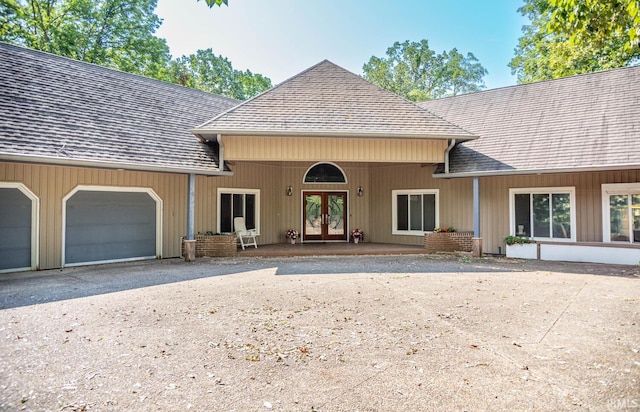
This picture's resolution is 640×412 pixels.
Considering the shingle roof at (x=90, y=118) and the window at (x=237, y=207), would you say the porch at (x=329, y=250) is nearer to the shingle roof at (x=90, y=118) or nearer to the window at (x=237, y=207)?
the window at (x=237, y=207)

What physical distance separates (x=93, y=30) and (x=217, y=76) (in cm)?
1151

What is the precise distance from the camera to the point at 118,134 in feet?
33.0

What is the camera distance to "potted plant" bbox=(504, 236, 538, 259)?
36.0 feet

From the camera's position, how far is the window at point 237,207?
1230 cm

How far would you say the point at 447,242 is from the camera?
1205 centimetres

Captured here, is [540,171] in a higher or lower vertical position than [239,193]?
higher

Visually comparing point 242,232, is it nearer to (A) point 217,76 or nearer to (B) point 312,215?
(B) point 312,215

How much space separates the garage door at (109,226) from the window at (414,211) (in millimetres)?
8029

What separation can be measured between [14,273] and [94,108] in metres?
4.69

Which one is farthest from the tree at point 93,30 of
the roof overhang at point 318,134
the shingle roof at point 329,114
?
the roof overhang at point 318,134

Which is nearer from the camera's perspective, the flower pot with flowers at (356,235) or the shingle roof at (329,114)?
the shingle roof at (329,114)

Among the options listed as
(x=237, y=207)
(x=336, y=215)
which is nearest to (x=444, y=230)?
(x=336, y=215)

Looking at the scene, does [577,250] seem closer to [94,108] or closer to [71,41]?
[94,108]

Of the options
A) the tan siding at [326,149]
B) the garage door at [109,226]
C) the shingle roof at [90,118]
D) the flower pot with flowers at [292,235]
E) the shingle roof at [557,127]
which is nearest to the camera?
the shingle roof at [90,118]
